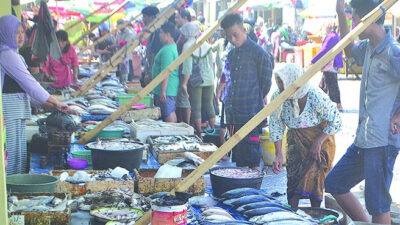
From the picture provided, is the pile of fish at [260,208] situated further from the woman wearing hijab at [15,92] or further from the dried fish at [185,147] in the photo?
the woman wearing hijab at [15,92]

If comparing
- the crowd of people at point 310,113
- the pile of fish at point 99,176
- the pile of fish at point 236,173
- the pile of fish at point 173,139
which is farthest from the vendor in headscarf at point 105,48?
the pile of fish at point 236,173

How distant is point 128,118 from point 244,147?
232 centimetres

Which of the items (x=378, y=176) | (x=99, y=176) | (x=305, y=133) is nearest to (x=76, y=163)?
(x=99, y=176)

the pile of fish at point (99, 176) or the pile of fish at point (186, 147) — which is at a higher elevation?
the pile of fish at point (186, 147)

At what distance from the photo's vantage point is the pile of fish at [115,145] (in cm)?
582

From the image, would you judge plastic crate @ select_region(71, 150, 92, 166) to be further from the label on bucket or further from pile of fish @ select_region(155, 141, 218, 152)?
the label on bucket

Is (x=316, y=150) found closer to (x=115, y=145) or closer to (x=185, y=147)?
(x=185, y=147)

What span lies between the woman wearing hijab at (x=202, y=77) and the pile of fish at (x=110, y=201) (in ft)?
15.7

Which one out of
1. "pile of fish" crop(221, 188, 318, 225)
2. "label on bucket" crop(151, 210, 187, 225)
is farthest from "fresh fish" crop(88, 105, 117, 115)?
"label on bucket" crop(151, 210, 187, 225)

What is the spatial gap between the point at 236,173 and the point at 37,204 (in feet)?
5.91

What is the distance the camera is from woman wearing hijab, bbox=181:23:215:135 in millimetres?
9539

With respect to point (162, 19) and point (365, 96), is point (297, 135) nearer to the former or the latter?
point (365, 96)

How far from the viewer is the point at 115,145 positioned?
6016mm

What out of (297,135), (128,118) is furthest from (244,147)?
(128,118)
